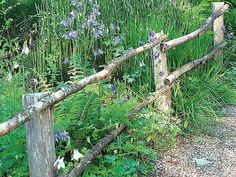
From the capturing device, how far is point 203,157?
4328mm

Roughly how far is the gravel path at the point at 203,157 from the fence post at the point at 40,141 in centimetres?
128

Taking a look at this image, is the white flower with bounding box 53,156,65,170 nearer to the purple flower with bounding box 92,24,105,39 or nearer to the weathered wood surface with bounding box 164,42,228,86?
the weathered wood surface with bounding box 164,42,228,86

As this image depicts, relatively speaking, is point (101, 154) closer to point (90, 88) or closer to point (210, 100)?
point (90, 88)

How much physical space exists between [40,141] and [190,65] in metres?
2.89

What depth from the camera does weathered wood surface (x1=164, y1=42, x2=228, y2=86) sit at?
15.8 ft

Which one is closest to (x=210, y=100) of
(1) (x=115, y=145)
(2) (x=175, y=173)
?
(2) (x=175, y=173)

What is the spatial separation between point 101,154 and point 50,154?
0.72 m

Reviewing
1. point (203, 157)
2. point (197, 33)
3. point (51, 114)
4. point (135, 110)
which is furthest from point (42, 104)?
point (197, 33)

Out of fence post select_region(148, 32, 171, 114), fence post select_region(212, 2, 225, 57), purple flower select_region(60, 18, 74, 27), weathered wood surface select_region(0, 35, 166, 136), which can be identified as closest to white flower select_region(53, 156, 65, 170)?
weathered wood surface select_region(0, 35, 166, 136)

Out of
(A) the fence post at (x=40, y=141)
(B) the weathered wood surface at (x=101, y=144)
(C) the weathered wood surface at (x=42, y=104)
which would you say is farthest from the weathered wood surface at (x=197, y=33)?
(A) the fence post at (x=40, y=141)

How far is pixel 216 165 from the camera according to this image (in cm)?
421

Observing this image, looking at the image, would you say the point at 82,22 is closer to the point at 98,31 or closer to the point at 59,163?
the point at 98,31

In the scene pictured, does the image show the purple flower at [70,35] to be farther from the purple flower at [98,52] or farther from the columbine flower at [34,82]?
the columbine flower at [34,82]

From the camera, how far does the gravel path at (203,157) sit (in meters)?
4.05
